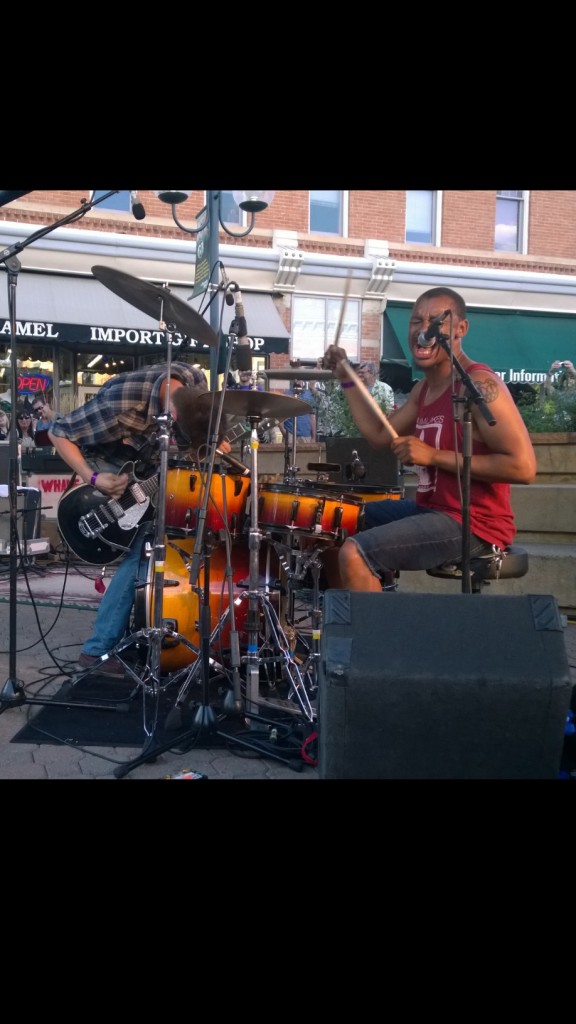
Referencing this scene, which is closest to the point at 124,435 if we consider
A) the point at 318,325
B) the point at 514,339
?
the point at 318,325

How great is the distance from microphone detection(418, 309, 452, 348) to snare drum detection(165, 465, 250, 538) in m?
1.17

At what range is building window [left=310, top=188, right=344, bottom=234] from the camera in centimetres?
1543

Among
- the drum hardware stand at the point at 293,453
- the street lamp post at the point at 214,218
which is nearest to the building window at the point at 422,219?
the street lamp post at the point at 214,218

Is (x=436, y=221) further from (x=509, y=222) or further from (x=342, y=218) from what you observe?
(x=342, y=218)

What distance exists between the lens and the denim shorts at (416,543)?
3.56 meters

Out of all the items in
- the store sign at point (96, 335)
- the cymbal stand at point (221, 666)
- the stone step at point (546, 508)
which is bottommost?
the cymbal stand at point (221, 666)

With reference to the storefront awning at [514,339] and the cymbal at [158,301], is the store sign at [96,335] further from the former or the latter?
the cymbal at [158,301]

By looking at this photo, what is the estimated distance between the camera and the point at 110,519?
4449 mm

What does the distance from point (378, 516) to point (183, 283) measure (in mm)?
10971

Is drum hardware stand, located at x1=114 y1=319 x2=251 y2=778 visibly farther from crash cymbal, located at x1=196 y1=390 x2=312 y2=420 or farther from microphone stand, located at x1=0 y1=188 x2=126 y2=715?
microphone stand, located at x1=0 y1=188 x2=126 y2=715

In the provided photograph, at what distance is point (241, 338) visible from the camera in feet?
12.7

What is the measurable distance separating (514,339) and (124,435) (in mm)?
12291

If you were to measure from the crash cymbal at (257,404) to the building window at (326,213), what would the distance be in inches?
489
